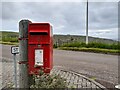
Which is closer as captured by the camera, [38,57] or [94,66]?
[38,57]

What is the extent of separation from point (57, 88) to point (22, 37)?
128 cm

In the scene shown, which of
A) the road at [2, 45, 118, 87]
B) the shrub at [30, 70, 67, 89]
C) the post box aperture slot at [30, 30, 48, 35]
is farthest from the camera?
the road at [2, 45, 118, 87]

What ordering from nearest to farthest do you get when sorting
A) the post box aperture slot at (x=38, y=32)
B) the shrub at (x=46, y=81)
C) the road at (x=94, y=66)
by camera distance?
the shrub at (x=46, y=81) → the post box aperture slot at (x=38, y=32) → the road at (x=94, y=66)

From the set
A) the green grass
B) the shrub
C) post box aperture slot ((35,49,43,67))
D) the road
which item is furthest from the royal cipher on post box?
the green grass

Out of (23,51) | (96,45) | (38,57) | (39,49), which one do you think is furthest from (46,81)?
(96,45)

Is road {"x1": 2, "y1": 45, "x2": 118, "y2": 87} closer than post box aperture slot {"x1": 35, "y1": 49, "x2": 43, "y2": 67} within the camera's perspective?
No

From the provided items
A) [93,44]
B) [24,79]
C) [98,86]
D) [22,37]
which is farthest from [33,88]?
[93,44]

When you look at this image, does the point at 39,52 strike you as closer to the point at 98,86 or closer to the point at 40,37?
the point at 40,37

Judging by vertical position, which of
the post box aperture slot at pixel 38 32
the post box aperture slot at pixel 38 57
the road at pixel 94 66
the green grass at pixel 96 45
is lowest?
the road at pixel 94 66

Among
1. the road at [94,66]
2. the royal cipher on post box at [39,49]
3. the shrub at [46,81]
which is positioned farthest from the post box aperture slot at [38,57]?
the road at [94,66]

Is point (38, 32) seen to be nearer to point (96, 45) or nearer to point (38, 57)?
point (38, 57)

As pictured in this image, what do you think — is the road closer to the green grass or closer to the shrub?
the shrub

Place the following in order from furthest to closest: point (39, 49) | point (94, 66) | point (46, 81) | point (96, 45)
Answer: point (96, 45)
point (94, 66)
point (39, 49)
point (46, 81)

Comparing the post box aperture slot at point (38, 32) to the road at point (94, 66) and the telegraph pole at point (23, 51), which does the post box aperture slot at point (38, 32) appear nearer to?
the telegraph pole at point (23, 51)
